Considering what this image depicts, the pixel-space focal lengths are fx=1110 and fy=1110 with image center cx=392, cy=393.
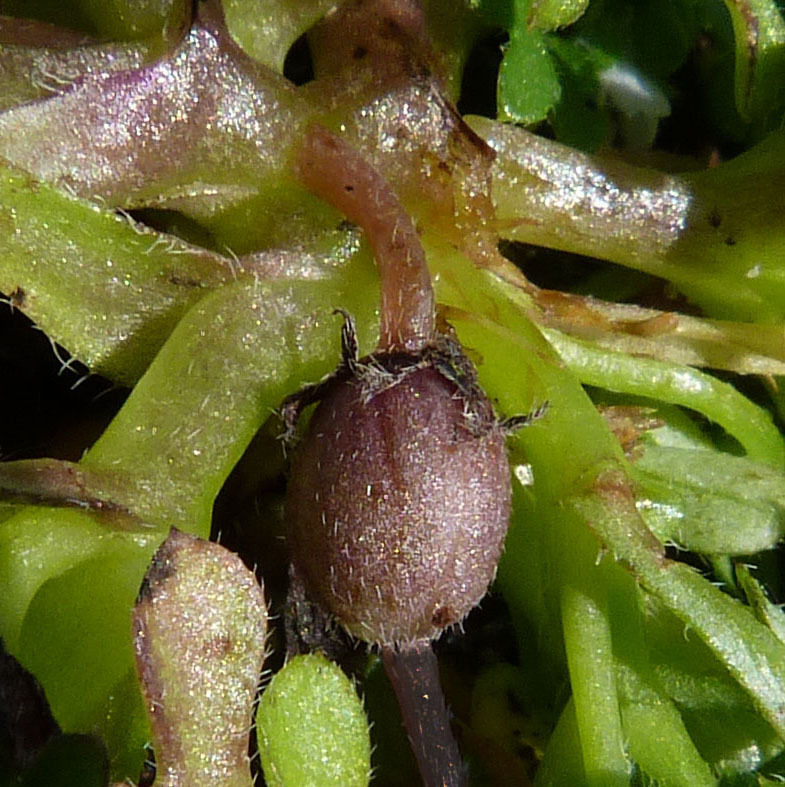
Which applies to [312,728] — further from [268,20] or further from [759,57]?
[759,57]

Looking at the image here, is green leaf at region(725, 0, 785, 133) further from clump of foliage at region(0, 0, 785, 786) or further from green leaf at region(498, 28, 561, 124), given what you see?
green leaf at region(498, 28, 561, 124)

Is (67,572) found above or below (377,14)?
below

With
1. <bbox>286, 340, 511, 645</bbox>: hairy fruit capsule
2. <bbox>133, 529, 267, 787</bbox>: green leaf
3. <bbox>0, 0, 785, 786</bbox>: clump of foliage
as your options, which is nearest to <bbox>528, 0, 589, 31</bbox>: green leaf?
<bbox>0, 0, 785, 786</bbox>: clump of foliage

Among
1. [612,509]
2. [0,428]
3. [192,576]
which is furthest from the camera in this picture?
[0,428]

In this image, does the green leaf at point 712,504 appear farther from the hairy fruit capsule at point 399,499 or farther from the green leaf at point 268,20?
the green leaf at point 268,20

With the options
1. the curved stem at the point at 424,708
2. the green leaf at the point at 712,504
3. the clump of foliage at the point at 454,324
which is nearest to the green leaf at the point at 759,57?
the clump of foliage at the point at 454,324

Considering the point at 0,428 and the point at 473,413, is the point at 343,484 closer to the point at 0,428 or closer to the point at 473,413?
the point at 473,413

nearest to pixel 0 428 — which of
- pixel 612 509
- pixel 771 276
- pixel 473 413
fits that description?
pixel 473 413

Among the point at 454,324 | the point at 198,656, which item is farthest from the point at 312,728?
the point at 454,324
